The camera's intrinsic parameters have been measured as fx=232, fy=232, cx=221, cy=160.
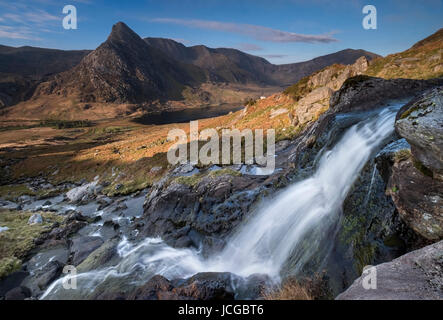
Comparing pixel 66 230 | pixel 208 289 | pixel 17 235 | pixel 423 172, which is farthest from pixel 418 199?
pixel 17 235

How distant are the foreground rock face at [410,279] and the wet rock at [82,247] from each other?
59.2 ft

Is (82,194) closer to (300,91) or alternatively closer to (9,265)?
(9,265)

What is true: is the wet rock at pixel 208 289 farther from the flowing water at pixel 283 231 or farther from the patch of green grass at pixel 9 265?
the patch of green grass at pixel 9 265

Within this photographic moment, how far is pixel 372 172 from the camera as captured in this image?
9.73 m

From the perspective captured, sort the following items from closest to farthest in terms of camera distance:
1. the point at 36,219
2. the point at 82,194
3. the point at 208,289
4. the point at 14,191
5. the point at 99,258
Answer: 1. the point at 208,289
2. the point at 99,258
3. the point at 36,219
4. the point at 82,194
5. the point at 14,191

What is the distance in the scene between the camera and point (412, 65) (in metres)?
32.8

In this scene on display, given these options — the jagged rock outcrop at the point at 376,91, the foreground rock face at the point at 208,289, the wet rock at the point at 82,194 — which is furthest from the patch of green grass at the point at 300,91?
the foreground rock face at the point at 208,289

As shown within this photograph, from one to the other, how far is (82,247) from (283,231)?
1617 centimetres

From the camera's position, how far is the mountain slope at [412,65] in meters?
28.1

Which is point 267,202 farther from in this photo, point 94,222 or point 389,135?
point 94,222

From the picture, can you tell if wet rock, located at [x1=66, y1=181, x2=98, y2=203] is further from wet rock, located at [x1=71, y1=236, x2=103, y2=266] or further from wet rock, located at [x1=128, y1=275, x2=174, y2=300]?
wet rock, located at [x1=128, y1=275, x2=174, y2=300]

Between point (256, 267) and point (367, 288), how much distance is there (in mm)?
6180

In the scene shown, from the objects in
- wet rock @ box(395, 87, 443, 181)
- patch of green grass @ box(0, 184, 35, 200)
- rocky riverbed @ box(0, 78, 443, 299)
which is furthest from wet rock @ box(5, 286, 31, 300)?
patch of green grass @ box(0, 184, 35, 200)

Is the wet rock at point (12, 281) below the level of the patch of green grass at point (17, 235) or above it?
below
